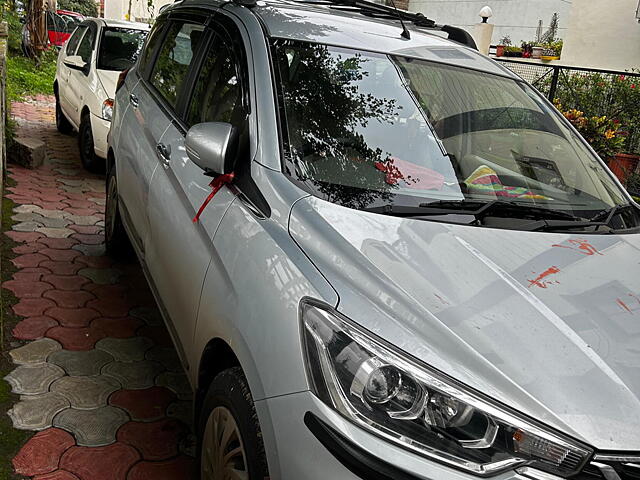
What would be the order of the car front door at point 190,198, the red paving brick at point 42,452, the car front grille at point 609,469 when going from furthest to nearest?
the red paving brick at point 42,452 → the car front door at point 190,198 → the car front grille at point 609,469

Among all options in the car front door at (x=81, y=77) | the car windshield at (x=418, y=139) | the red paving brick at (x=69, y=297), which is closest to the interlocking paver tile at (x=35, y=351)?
the red paving brick at (x=69, y=297)

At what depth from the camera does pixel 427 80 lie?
2.88 metres

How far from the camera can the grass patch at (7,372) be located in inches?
104

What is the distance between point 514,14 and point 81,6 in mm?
15941

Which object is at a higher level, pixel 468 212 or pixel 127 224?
pixel 468 212

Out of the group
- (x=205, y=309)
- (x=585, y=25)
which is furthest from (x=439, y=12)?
(x=205, y=309)

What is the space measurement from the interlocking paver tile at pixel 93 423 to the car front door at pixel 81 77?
4.89m

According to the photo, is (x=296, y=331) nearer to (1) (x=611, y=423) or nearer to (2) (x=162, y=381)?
(1) (x=611, y=423)

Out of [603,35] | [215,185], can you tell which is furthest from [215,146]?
[603,35]

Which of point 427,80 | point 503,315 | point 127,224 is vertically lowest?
point 127,224

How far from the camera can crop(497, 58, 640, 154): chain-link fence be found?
8688 millimetres

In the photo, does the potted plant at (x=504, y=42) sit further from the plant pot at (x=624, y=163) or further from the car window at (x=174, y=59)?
the car window at (x=174, y=59)

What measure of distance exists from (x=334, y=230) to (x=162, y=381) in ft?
5.66

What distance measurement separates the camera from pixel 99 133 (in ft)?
21.8
